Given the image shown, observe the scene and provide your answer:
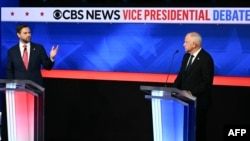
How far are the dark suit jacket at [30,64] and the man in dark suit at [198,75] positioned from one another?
1.53m

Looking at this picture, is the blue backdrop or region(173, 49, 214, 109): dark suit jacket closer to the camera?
region(173, 49, 214, 109): dark suit jacket

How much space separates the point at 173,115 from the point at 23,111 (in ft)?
4.45

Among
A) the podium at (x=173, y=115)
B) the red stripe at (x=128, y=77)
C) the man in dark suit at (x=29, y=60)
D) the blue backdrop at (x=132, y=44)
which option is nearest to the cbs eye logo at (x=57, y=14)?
the blue backdrop at (x=132, y=44)

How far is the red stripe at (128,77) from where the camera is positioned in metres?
6.67

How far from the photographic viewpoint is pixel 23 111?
4926 millimetres

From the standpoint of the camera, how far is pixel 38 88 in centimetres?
490

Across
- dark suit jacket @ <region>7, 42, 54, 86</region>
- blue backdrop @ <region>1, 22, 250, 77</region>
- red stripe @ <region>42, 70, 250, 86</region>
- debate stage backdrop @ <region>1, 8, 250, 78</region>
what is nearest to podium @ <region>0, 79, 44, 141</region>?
dark suit jacket @ <region>7, 42, 54, 86</region>

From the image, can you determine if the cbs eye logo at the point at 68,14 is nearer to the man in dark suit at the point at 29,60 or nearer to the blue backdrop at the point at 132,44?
the blue backdrop at the point at 132,44

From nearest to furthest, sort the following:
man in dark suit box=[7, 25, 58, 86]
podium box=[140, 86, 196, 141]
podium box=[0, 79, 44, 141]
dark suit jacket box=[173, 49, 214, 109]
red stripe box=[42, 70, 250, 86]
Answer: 1. podium box=[140, 86, 196, 141]
2. podium box=[0, 79, 44, 141]
3. dark suit jacket box=[173, 49, 214, 109]
4. man in dark suit box=[7, 25, 58, 86]
5. red stripe box=[42, 70, 250, 86]

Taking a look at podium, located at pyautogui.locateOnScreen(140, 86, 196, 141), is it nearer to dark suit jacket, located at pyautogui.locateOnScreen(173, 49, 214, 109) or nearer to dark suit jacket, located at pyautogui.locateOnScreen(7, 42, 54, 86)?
dark suit jacket, located at pyautogui.locateOnScreen(173, 49, 214, 109)

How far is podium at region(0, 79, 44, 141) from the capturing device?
490 cm

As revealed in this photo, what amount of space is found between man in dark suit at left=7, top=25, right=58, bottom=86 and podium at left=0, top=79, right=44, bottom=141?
1.03 metres

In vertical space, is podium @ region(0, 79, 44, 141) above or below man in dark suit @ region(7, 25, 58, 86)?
below
